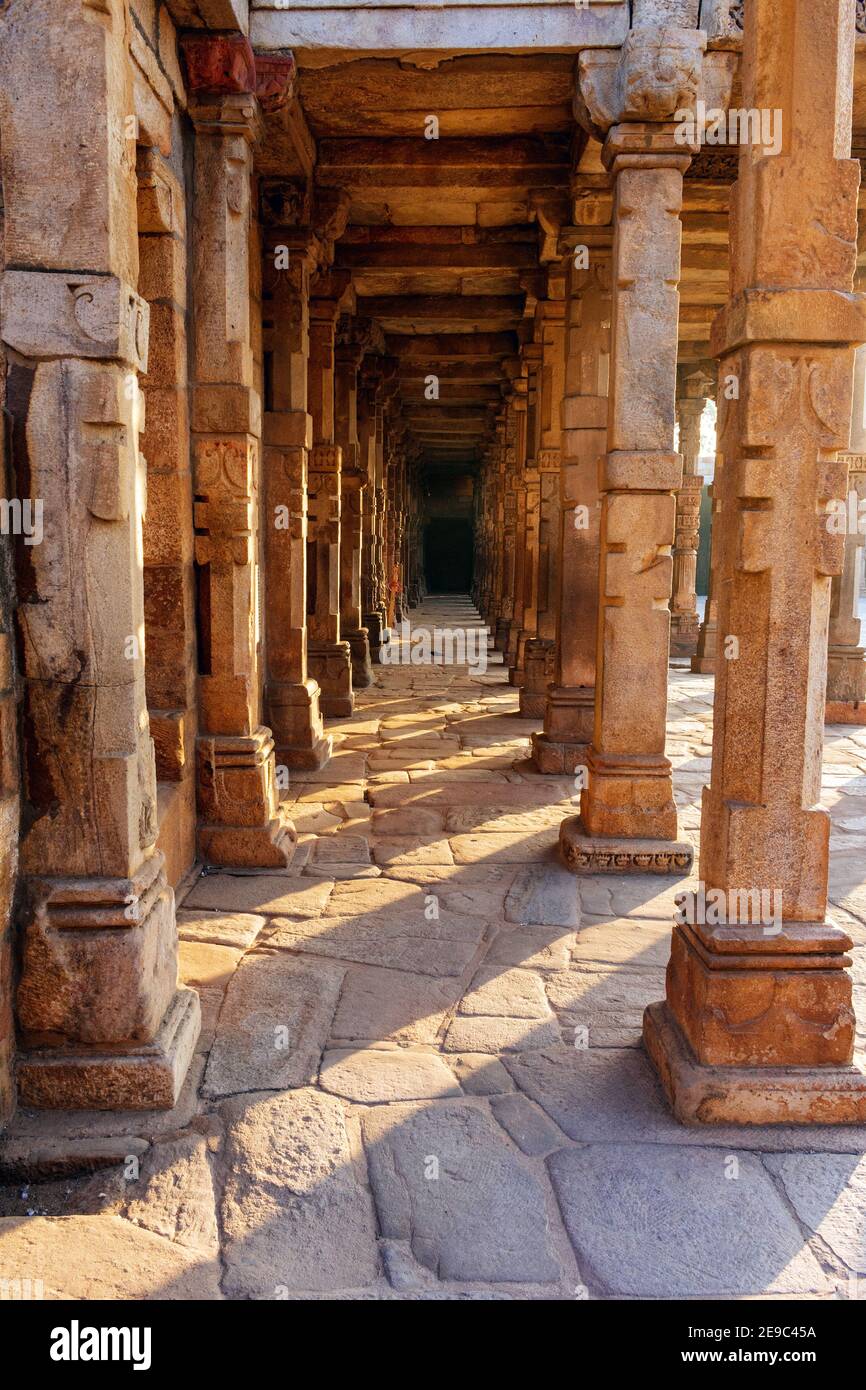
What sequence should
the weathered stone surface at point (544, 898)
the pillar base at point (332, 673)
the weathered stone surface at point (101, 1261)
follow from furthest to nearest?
the pillar base at point (332, 673) → the weathered stone surface at point (544, 898) → the weathered stone surface at point (101, 1261)

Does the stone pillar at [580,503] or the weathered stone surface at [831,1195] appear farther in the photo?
the stone pillar at [580,503]

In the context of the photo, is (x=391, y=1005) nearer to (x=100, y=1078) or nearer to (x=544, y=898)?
(x=100, y=1078)

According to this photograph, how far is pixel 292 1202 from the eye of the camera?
2682 mm

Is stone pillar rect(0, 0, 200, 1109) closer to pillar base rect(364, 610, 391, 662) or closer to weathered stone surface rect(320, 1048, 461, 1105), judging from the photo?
weathered stone surface rect(320, 1048, 461, 1105)

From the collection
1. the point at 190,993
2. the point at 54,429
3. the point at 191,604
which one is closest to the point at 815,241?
the point at 54,429

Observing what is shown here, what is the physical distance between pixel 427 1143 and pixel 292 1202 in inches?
17.4

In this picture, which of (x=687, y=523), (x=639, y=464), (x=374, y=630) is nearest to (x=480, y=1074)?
(x=639, y=464)

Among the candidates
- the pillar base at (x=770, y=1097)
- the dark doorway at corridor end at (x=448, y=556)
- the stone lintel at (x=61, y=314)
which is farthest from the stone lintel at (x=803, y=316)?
the dark doorway at corridor end at (x=448, y=556)

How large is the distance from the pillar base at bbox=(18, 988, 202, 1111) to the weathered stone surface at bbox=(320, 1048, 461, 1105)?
1.71 feet

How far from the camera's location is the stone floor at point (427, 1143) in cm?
244

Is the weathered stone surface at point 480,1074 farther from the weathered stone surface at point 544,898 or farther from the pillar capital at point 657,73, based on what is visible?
the pillar capital at point 657,73

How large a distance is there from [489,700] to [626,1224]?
873cm

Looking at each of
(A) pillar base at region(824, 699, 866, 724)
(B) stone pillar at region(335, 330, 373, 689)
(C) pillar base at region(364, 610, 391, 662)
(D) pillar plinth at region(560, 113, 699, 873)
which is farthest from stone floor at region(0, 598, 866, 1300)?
(C) pillar base at region(364, 610, 391, 662)

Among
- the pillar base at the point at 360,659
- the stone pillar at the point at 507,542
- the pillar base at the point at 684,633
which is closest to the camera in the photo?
the pillar base at the point at 360,659
